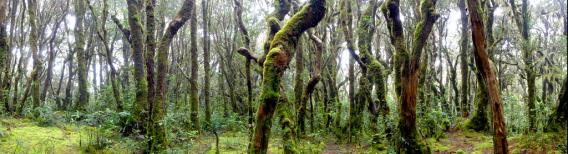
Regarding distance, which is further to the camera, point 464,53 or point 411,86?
point 464,53

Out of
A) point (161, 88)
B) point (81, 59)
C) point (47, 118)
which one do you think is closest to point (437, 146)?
point (161, 88)

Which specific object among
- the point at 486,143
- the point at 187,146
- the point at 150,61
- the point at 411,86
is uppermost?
the point at 150,61

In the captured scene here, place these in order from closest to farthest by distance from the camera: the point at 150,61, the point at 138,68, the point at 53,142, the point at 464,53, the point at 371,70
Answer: the point at 150,61 → the point at 53,142 → the point at 138,68 → the point at 371,70 → the point at 464,53

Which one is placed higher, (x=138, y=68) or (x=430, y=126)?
(x=138, y=68)

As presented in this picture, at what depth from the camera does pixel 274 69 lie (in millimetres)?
6707

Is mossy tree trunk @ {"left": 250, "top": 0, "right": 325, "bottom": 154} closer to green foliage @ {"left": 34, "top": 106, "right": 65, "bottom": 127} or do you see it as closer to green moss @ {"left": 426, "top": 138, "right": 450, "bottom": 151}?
green moss @ {"left": 426, "top": 138, "right": 450, "bottom": 151}

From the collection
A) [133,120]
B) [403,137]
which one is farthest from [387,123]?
[133,120]

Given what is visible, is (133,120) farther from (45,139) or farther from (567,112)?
(567,112)

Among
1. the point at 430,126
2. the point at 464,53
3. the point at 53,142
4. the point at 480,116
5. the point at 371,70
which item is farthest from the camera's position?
the point at 464,53

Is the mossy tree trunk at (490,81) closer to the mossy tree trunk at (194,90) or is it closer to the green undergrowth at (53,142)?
the green undergrowth at (53,142)

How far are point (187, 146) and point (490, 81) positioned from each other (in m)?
6.72

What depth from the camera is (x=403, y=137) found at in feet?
28.5

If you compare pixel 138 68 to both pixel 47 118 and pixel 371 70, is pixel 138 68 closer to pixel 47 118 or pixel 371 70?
pixel 47 118

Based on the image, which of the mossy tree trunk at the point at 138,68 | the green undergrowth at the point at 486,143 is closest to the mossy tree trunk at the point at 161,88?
the mossy tree trunk at the point at 138,68
